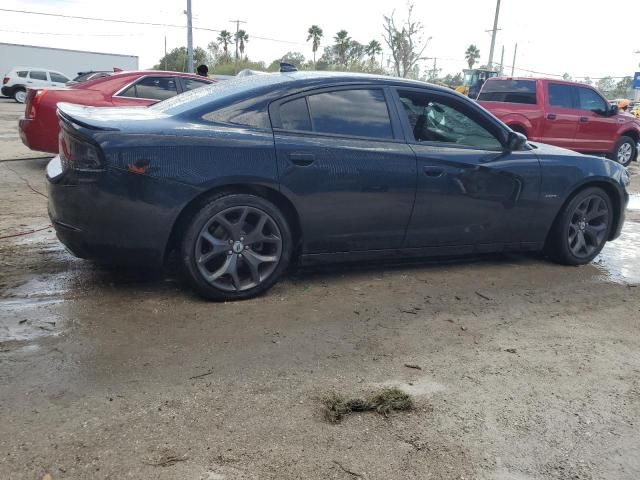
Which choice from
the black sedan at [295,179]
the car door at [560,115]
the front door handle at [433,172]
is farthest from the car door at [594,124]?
the front door handle at [433,172]

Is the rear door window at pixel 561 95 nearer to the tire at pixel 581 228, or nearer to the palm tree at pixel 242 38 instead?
the tire at pixel 581 228

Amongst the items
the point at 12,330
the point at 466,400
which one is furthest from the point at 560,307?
the point at 12,330

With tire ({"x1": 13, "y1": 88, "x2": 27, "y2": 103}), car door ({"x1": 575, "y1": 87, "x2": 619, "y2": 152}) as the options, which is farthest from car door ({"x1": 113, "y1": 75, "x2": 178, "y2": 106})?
tire ({"x1": 13, "y1": 88, "x2": 27, "y2": 103})

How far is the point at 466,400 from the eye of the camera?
2797 mm

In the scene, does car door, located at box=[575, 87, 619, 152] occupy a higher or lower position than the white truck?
lower

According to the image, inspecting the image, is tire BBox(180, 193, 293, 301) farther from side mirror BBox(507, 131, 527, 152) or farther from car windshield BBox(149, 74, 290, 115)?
side mirror BBox(507, 131, 527, 152)

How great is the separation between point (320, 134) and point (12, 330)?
224 cm

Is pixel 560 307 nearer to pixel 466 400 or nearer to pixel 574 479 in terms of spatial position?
pixel 466 400

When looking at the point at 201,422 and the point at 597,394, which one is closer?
the point at 201,422

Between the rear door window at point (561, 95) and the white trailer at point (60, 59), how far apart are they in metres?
30.7

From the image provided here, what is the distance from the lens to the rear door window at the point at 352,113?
158 inches

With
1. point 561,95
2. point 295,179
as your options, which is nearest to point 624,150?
point 561,95

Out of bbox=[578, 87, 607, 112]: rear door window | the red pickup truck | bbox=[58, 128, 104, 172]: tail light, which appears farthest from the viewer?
bbox=[578, 87, 607, 112]: rear door window

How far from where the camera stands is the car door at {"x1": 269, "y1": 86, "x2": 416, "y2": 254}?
152 inches
